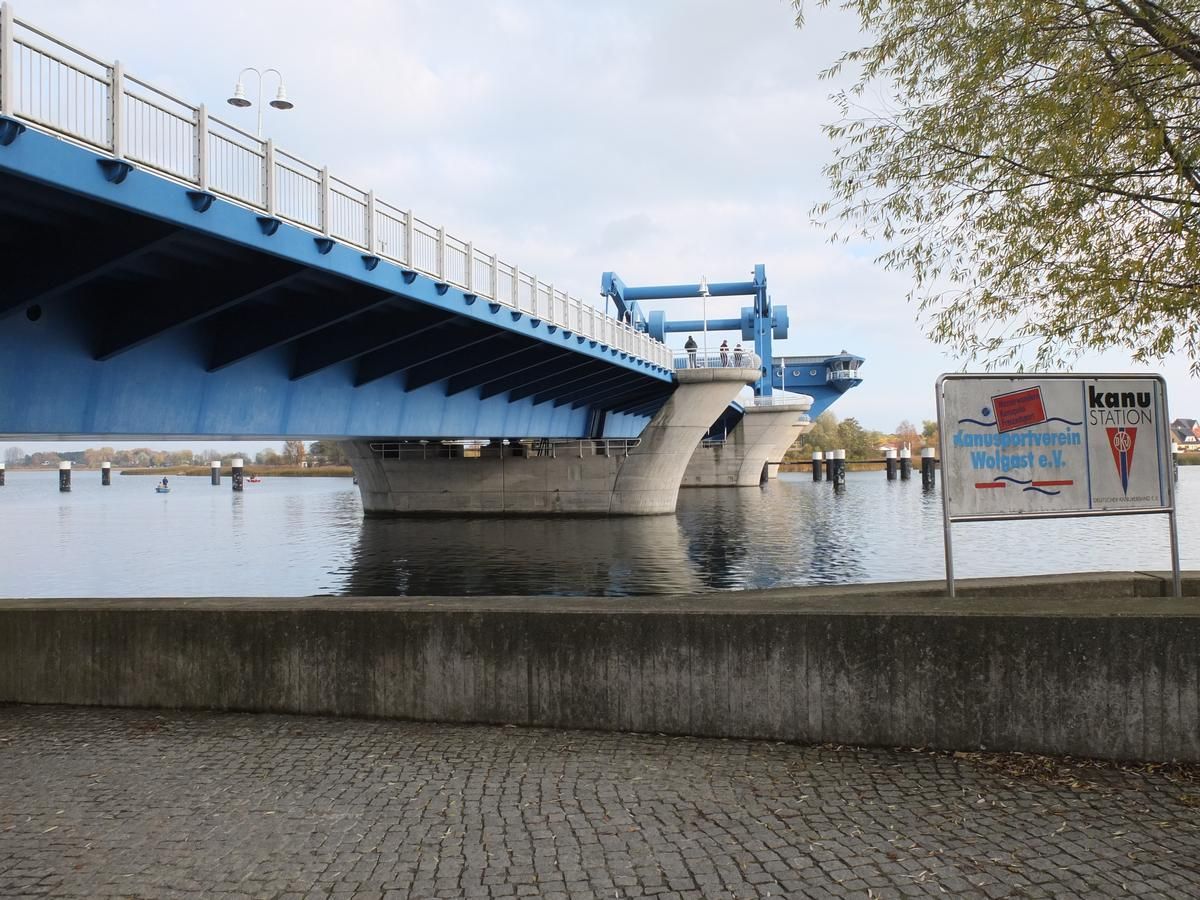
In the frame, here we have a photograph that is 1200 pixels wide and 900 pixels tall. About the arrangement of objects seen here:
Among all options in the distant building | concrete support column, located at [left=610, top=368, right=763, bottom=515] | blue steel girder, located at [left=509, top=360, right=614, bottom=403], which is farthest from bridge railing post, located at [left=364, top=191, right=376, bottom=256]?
the distant building

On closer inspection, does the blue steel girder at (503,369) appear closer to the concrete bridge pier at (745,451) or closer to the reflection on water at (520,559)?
the reflection on water at (520,559)

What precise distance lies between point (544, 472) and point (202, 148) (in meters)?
36.1

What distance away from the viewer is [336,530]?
4044cm

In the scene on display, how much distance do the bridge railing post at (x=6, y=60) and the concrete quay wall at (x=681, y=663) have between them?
503 centimetres

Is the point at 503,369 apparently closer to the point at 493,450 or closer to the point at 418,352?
the point at 418,352

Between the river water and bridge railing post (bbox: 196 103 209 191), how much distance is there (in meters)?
12.5

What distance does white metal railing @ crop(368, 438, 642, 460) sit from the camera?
47.0m

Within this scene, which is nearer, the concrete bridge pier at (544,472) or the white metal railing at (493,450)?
the concrete bridge pier at (544,472)

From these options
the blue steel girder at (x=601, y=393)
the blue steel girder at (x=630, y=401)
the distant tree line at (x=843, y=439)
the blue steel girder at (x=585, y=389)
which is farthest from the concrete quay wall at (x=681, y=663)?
the distant tree line at (x=843, y=439)

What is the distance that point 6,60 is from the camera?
28.3 feet

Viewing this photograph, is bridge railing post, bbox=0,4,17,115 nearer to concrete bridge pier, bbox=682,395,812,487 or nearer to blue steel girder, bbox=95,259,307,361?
blue steel girder, bbox=95,259,307,361

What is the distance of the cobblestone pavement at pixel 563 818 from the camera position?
380 centimetres

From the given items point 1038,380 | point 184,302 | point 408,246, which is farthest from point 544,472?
point 1038,380

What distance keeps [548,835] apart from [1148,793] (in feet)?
10.8
